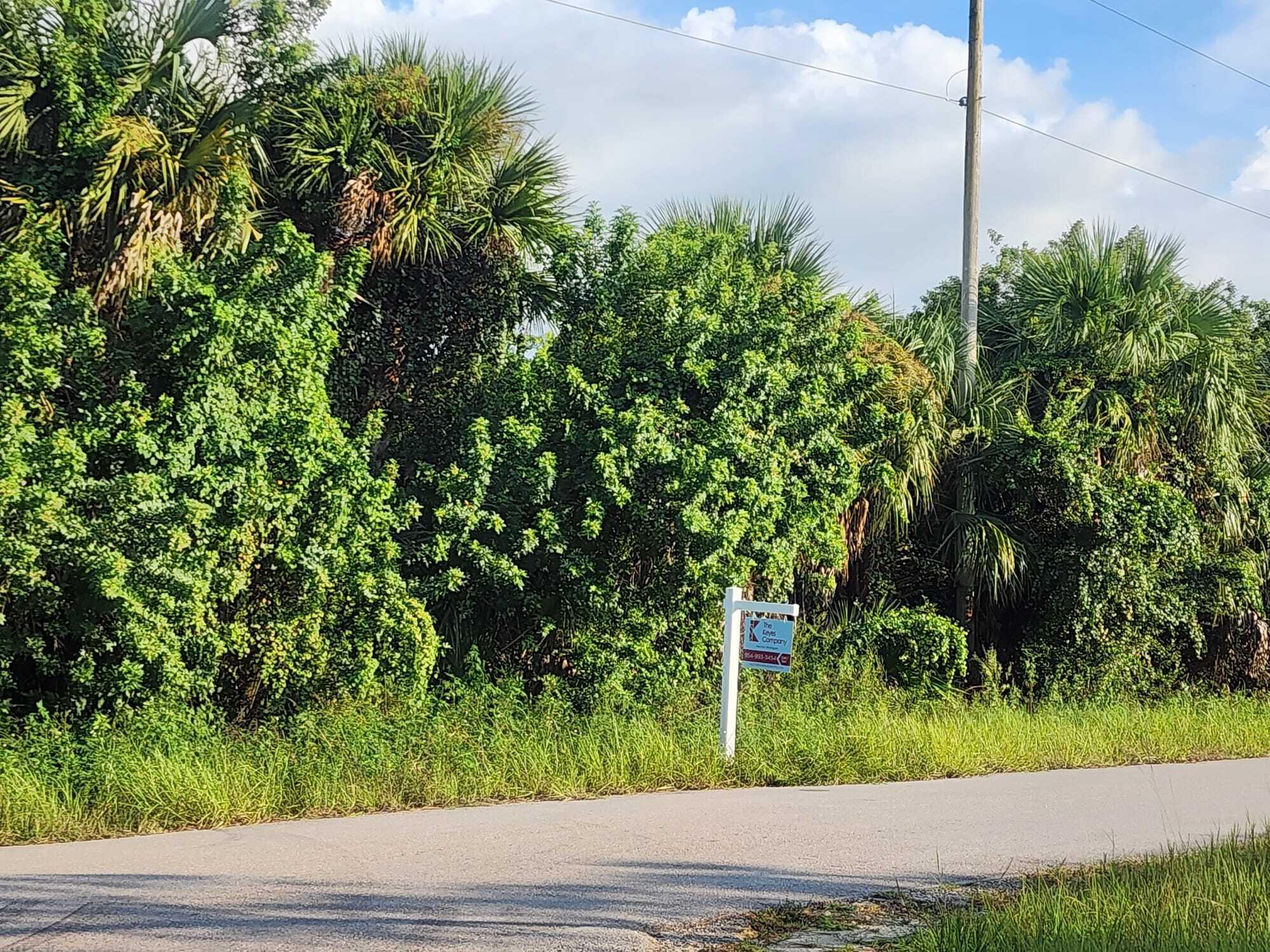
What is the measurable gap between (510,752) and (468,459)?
2.90 meters

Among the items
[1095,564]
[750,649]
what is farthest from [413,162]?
[1095,564]

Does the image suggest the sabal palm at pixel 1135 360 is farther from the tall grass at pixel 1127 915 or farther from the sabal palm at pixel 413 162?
the tall grass at pixel 1127 915

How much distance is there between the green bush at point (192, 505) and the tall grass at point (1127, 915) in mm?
6187

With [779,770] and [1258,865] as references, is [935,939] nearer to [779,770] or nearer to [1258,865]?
[1258,865]

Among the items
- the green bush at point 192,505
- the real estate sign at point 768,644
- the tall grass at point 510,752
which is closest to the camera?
the tall grass at point 510,752

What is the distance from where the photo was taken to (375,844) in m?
7.30

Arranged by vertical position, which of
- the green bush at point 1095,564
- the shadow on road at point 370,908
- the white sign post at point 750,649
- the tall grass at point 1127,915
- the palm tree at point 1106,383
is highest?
the palm tree at point 1106,383

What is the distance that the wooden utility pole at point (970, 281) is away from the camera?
1559cm

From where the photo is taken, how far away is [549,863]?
685 cm

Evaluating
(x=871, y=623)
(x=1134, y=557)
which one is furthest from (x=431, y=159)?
(x=1134, y=557)

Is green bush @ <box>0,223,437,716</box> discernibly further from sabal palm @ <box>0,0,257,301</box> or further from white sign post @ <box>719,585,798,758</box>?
white sign post @ <box>719,585,798,758</box>

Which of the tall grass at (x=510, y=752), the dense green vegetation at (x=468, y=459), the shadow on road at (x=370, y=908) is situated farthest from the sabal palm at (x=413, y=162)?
the shadow on road at (x=370, y=908)

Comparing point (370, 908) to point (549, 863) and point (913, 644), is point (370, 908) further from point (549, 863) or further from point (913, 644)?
point (913, 644)

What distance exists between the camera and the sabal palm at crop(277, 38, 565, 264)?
508 inches
